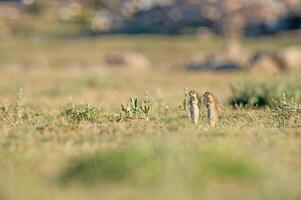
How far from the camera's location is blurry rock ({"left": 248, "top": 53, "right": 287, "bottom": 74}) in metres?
42.7

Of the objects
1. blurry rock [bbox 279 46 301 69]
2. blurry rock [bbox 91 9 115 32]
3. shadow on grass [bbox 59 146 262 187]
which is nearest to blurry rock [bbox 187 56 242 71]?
blurry rock [bbox 279 46 301 69]

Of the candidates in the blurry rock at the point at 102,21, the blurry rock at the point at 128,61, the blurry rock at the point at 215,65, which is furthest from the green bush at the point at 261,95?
the blurry rock at the point at 102,21

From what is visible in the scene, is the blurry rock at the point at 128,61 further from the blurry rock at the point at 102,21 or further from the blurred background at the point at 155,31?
the blurry rock at the point at 102,21

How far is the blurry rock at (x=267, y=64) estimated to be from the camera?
1681 inches

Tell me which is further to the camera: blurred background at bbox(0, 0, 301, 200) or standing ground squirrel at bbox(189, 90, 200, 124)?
standing ground squirrel at bbox(189, 90, 200, 124)

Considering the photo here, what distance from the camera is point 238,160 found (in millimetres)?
8203

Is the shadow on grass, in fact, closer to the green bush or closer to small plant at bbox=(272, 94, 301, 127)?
small plant at bbox=(272, 94, 301, 127)

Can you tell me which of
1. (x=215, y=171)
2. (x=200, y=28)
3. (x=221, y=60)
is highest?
(x=200, y=28)

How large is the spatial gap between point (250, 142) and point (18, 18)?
105334 millimetres

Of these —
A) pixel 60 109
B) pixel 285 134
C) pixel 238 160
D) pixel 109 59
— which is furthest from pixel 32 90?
pixel 109 59

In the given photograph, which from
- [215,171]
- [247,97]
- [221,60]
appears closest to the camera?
[215,171]

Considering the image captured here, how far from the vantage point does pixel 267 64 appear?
43.6m

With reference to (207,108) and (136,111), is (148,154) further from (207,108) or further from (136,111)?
(136,111)

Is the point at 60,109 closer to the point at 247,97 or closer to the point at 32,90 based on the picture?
the point at 247,97
